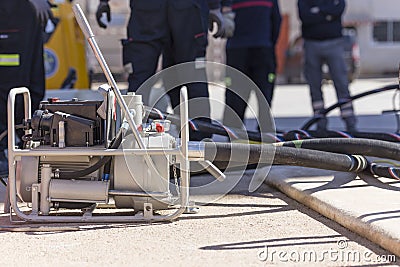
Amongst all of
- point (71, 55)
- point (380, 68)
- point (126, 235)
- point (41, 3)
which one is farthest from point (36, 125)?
point (380, 68)

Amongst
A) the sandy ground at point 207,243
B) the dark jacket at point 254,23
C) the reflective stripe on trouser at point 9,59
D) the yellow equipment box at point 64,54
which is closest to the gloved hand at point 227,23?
the dark jacket at point 254,23

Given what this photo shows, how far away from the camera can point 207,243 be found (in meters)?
3.53

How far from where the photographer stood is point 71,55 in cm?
923

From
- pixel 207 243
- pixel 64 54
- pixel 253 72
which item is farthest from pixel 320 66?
pixel 207 243

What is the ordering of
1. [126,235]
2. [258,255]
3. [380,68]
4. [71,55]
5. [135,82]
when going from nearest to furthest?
[258,255], [126,235], [135,82], [71,55], [380,68]

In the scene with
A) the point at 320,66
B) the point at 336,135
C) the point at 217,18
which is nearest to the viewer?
the point at 336,135

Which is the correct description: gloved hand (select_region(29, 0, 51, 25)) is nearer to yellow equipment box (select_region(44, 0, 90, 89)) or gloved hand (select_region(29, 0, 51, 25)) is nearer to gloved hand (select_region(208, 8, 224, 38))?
gloved hand (select_region(208, 8, 224, 38))

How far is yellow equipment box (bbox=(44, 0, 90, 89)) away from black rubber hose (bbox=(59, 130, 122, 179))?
4990 millimetres

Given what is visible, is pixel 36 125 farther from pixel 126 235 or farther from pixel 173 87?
pixel 173 87

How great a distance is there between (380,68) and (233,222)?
21.7m

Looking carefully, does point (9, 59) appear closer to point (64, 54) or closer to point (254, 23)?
point (254, 23)

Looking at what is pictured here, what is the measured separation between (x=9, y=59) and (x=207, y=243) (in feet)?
8.80

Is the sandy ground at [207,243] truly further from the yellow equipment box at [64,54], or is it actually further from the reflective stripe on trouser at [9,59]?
the yellow equipment box at [64,54]

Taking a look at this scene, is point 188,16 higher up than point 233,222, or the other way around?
point 188,16
